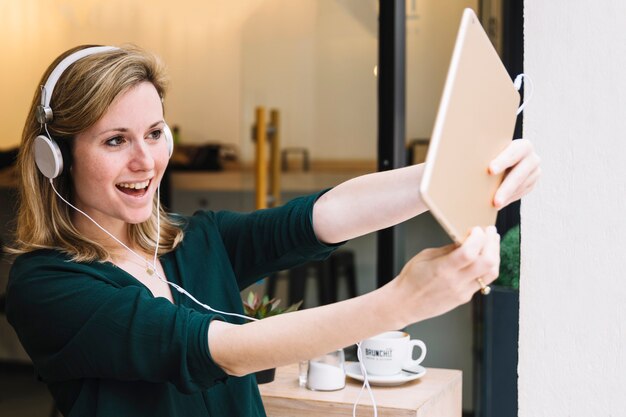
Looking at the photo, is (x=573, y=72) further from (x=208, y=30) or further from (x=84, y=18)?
(x=208, y=30)

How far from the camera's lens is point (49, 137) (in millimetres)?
1294

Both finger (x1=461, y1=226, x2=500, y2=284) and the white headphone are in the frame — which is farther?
the white headphone

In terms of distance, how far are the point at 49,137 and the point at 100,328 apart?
318 millimetres

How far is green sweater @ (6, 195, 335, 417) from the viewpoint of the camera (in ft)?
3.67

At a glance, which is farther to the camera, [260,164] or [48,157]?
[260,164]

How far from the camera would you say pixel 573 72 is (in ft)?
6.07

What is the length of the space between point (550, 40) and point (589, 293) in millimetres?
545

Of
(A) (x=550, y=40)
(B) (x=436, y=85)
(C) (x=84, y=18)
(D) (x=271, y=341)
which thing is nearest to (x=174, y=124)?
(C) (x=84, y=18)

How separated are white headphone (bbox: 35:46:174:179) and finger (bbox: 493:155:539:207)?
643 mm

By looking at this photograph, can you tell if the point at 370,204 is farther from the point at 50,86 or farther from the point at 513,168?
the point at 50,86

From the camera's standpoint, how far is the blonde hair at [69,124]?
4.14 ft

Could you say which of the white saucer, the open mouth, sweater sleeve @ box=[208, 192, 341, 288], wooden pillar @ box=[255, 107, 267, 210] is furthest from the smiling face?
wooden pillar @ box=[255, 107, 267, 210]

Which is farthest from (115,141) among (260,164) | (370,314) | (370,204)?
(260,164)

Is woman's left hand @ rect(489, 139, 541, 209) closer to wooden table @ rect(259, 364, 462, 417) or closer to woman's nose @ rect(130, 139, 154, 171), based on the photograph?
woman's nose @ rect(130, 139, 154, 171)
